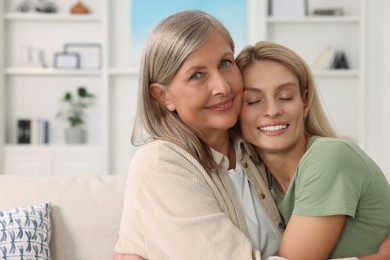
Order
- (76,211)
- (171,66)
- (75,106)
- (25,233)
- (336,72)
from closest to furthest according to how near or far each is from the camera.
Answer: (171,66) < (25,233) < (76,211) < (336,72) < (75,106)

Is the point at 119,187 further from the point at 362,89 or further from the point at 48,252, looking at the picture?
the point at 362,89

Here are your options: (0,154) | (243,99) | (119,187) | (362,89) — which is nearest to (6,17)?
(0,154)

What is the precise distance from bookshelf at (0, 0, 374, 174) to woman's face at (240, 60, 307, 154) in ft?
13.5

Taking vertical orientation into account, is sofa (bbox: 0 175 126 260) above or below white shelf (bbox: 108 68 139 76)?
below

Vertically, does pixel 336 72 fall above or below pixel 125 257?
above

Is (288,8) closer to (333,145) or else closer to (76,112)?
(76,112)

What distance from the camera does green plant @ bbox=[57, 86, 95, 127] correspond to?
608cm

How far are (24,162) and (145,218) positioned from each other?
4516 millimetres

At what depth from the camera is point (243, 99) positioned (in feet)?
6.39

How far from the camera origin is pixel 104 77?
6055 millimetres

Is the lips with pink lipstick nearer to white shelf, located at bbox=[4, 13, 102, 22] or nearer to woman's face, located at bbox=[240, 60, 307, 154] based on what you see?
woman's face, located at bbox=[240, 60, 307, 154]

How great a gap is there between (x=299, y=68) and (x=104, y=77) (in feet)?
14.1

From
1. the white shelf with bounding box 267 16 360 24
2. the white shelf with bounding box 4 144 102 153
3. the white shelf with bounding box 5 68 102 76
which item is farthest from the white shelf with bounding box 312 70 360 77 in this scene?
the white shelf with bounding box 4 144 102 153

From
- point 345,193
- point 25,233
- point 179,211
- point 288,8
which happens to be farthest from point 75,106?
point 345,193
